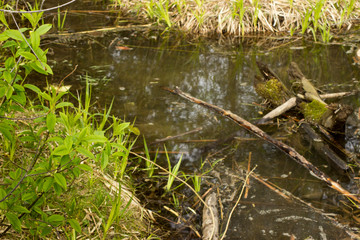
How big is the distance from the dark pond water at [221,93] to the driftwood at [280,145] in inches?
1.8

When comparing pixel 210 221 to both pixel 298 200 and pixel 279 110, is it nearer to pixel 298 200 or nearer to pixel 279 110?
pixel 298 200

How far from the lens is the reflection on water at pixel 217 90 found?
8.17ft

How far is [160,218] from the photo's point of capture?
2482 millimetres

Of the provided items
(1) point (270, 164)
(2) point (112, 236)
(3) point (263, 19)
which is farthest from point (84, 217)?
(3) point (263, 19)

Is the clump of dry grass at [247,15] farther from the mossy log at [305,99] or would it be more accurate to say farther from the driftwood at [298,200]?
the driftwood at [298,200]

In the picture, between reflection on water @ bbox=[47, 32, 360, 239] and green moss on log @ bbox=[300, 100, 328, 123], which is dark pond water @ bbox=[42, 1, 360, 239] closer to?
reflection on water @ bbox=[47, 32, 360, 239]

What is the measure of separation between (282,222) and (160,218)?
2.43ft

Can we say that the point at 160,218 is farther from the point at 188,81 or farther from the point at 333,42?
the point at 333,42

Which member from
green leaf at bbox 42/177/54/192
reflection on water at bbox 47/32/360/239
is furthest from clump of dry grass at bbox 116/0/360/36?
green leaf at bbox 42/177/54/192

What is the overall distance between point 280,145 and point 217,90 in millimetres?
1248

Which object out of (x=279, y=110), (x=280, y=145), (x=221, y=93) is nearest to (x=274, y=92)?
(x=279, y=110)

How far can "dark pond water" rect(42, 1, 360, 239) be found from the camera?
8.20 ft

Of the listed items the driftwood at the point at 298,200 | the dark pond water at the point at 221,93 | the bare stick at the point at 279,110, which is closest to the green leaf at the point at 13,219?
the dark pond water at the point at 221,93

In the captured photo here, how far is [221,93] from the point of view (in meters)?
4.11
